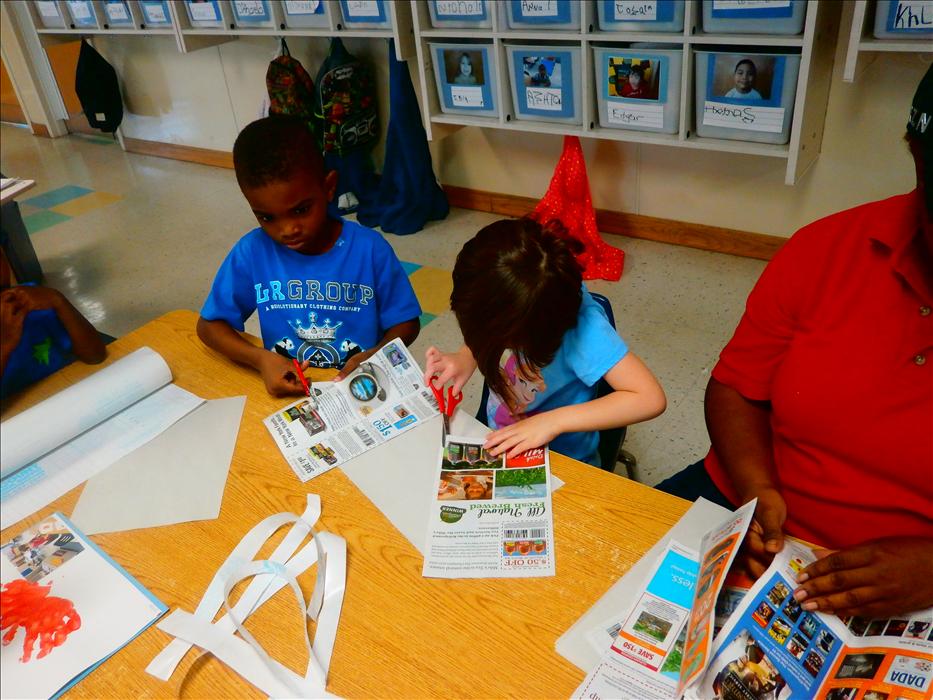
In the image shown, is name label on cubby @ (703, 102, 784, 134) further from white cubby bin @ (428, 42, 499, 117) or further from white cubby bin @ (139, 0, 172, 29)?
white cubby bin @ (139, 0, 172, 29)

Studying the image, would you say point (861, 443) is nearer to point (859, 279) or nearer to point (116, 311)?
point (859, 279)

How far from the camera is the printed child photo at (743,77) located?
2021mm

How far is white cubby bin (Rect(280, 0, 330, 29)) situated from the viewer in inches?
113

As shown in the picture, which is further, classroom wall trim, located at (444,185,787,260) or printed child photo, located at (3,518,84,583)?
classroom wall trim, located at (444,185,787,260)

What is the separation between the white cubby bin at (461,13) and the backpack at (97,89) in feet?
7.56

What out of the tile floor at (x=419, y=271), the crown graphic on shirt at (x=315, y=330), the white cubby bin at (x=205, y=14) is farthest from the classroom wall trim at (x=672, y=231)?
the crown graphic on shirt at (x=315, y=330)

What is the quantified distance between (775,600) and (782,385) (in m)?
0.32

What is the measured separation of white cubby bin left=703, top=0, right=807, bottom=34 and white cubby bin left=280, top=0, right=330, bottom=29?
159cm

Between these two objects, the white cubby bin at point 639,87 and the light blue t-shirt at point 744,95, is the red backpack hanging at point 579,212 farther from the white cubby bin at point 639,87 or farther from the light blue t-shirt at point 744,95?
the light blue t-shirt at point 744,95

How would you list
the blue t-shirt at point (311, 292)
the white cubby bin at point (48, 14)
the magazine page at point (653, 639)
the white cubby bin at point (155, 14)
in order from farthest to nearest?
the white cubby bin at point (48, 14) < the white cubby bin at point (155, 14) < the blue t-shirt at point (311, 292) < the magazine page at point (653, 639)

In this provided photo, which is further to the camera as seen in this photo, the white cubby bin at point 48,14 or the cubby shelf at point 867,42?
the white cubby bin at point 48,14

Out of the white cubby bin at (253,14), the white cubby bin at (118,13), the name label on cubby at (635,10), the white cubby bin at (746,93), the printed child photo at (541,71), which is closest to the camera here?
the white cubby bin at (746,93)

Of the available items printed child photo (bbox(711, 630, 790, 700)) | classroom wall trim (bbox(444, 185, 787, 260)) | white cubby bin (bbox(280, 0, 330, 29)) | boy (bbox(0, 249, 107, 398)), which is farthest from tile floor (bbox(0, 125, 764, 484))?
white cubby bin (bbox(280, 0, 330, 29))

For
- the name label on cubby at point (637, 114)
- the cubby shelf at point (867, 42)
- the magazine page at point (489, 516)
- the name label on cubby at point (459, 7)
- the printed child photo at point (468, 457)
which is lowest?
the magazine page at point (489, 516)
